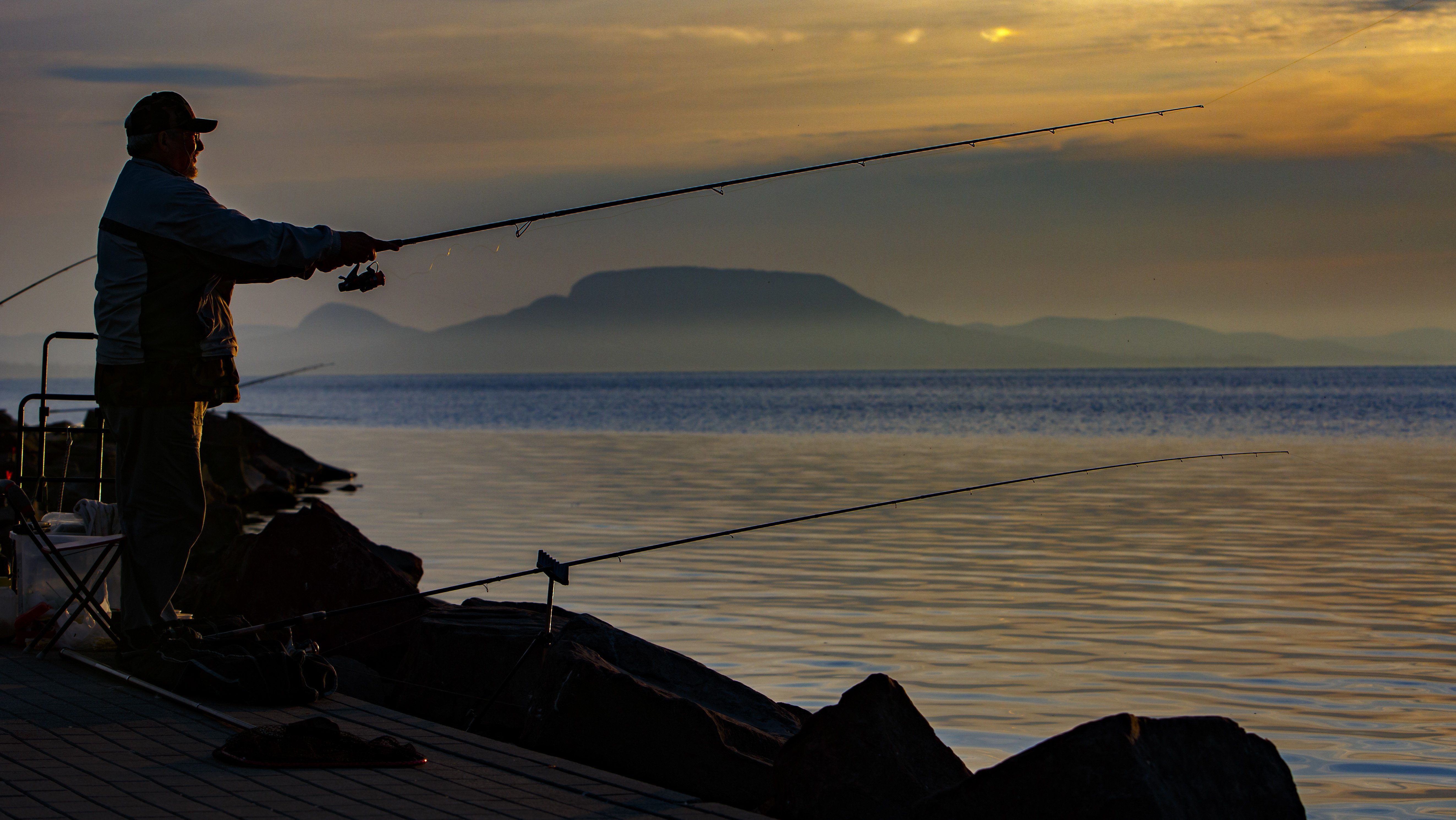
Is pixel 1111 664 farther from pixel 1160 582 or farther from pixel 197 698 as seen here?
pixel 197 698

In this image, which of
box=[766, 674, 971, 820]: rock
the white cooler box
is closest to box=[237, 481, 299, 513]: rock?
the white cooler box

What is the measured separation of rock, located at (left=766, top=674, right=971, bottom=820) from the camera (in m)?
4.56

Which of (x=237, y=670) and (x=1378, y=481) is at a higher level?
(x=1378, y=481)

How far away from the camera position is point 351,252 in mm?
5094

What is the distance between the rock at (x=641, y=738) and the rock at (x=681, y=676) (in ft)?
2.31

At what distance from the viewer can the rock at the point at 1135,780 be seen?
3.86m

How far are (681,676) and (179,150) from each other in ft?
10.2

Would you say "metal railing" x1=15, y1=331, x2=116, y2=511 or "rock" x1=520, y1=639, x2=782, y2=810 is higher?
"metal railing" x1=15, y1=331, x2=116, y2=511

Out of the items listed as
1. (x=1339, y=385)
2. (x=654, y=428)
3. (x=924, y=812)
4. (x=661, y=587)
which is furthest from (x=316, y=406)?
(x=924, y=812)

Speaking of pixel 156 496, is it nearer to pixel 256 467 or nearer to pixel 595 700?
pixel 595 700

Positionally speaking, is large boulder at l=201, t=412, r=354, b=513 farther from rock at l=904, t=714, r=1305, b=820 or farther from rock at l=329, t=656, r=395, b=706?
rock at l=904, t=714, r=1305, b=820

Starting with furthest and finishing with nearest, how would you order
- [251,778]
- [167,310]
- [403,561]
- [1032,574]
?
1. [1032,574]
2. [403,561]
3. [167,310]
4. [251,778]

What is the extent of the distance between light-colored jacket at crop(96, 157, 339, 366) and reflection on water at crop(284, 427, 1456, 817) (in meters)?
3.77

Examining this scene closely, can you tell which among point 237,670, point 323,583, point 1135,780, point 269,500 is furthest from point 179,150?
point 269,500
